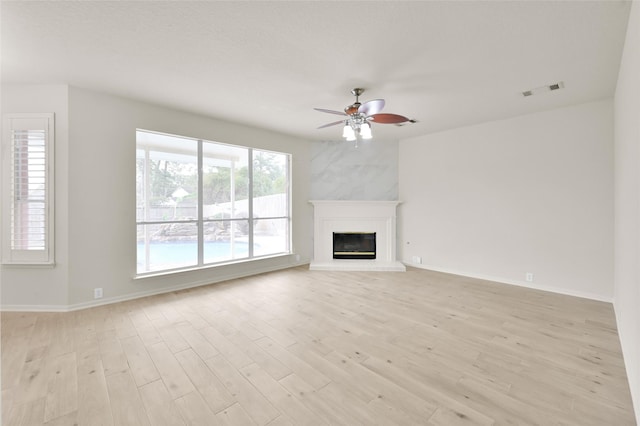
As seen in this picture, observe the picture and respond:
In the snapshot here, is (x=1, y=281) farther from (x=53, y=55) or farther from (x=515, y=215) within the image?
(x=515, y=215)

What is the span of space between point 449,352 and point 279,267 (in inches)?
142

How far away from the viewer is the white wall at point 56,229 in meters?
3.23

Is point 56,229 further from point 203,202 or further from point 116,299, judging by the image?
point 203,202

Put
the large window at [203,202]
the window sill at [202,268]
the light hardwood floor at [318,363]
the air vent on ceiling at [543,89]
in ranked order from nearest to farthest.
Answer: the light hardwood floor at [318,363], the air vent on ceiling at [543,89], the window sill at [202,268], the large window at [203,202]

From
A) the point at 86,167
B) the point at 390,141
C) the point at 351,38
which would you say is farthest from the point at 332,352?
the point at 390,141

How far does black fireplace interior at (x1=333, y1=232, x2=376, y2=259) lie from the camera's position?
19.0 feet

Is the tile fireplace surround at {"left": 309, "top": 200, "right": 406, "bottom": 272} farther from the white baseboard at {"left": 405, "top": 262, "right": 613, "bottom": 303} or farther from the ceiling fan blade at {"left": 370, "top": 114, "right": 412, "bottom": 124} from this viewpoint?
the ceiling fan blade at {"left": 370, "top": 114, "right": 412, "bottom": 124}

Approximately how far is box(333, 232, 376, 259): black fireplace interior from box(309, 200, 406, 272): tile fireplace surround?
10 centimetres

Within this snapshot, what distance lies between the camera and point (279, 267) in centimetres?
538

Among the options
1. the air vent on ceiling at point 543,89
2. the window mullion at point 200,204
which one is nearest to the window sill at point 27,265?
the window mullion at point 200,204

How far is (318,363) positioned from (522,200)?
161 inches

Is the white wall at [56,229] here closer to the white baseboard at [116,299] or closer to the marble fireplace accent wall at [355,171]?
the white baseboard at [116,299]

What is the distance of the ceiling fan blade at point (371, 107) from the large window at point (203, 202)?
2673mm

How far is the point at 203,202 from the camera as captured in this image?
443cm
